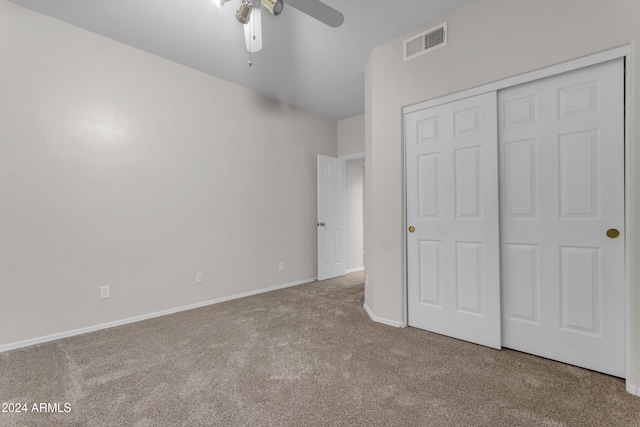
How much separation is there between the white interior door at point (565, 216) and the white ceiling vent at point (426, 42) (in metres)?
0.71

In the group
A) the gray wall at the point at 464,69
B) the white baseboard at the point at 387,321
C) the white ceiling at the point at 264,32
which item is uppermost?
the white ceiling at the point at 264,32

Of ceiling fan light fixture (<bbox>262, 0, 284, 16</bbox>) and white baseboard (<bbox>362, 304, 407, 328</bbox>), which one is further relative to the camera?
white baseboard (<bbox>362, 304, 407, 328</bbox>)

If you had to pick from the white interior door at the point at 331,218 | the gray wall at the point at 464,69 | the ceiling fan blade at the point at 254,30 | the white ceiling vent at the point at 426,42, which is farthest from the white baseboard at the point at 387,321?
the ceiling fan blade at the point at 254,30

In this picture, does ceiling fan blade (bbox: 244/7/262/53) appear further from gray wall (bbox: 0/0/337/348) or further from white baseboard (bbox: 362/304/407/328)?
white baseboard (bbox: 362/304/407/328)

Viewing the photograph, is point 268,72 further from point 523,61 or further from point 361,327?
point 361,327

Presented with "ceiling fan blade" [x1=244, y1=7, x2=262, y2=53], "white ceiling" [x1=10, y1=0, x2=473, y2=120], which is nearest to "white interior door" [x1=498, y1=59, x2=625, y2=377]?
"white ceiling" [x1=10, y1=0, x2=473, y2=120]

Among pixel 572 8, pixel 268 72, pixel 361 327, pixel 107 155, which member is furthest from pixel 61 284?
pixel 572 8

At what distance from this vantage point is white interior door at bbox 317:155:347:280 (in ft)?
16.0

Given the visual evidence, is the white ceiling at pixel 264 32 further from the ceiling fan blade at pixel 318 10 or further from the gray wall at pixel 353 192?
the gray wall at pixel 353 192

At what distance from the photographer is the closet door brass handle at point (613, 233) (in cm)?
185

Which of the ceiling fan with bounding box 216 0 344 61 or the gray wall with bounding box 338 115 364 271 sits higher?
the ceiling fan with bounding box 216 0 344 61

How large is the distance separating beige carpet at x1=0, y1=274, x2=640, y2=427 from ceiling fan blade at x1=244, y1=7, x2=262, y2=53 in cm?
232

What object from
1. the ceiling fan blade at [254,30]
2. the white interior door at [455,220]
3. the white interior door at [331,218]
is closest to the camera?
the ceiling fan blade at [254,30]

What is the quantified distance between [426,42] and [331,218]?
118 inches
